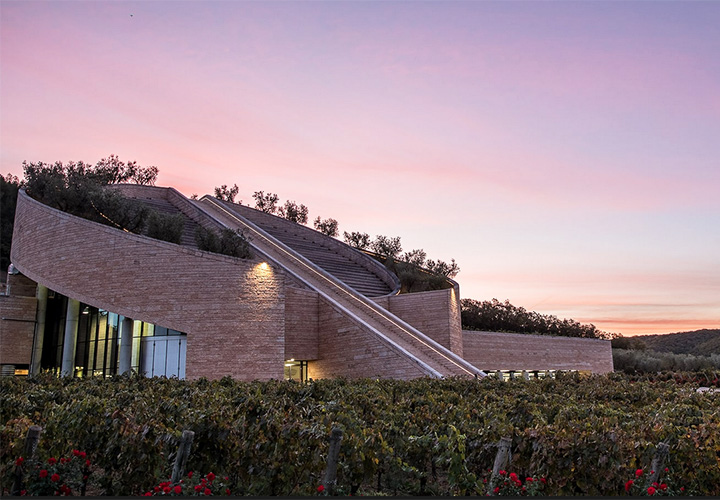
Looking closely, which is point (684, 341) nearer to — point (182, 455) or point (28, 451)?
point (182, 455)

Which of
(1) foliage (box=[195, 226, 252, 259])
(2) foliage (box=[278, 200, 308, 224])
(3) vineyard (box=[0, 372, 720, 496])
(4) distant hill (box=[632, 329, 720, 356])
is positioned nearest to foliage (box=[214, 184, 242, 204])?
(2) foliage (box=[278, 200, 308, 224])

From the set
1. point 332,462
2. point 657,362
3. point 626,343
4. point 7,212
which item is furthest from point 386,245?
point 332,462

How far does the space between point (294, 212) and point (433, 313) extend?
71.2ft

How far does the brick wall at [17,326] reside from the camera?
20781 mm

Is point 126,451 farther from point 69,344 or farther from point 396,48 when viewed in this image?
point 69,344

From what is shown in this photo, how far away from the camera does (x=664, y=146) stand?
12305mm

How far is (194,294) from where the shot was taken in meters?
15.3

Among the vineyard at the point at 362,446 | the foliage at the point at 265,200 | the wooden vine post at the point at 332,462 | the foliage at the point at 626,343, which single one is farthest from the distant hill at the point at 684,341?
the wooden vine post at the point at 332,462

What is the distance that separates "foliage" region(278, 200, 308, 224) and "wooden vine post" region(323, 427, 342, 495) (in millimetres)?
36173

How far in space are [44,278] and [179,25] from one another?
1194 cm

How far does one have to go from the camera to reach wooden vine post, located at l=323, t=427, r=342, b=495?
4.65 meters

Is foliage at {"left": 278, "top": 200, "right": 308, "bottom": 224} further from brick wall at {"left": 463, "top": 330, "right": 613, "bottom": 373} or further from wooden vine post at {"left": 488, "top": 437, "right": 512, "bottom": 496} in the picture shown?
wooden vine post at {"left": 488, "top": 437, "right": 512, "bottom": 496}

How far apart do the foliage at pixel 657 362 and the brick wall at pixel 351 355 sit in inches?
572

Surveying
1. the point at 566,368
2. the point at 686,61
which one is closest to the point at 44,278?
the point at 686,61
